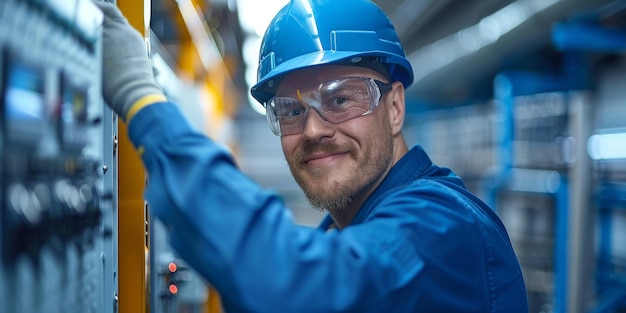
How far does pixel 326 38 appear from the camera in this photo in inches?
57.7

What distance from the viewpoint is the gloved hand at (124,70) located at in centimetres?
107

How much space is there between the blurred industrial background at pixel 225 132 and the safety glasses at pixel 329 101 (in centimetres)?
38

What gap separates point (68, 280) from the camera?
99cm

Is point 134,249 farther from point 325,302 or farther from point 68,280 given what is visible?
point 325,302

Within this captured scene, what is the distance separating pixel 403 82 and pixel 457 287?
0.76 meters

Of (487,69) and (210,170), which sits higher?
(487,69)

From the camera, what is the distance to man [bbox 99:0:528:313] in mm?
946

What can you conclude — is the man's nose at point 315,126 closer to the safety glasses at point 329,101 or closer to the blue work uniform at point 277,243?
the safety glasses at point 329,101

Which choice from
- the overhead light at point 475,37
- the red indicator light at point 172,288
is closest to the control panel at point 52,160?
the red indicator light at point 172,288

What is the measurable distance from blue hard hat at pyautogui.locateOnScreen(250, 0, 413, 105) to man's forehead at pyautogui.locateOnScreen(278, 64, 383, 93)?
21 millimetres

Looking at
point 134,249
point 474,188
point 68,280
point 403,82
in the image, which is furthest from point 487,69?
point 68,280

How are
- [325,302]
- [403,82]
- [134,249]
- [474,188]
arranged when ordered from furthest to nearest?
[474,188] → [403,82] → [134,249] → [325,302]

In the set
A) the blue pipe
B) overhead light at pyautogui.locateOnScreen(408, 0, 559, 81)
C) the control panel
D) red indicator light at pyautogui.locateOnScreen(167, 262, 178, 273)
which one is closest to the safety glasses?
the control panel

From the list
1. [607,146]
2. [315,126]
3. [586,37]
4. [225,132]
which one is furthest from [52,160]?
[225,132]
